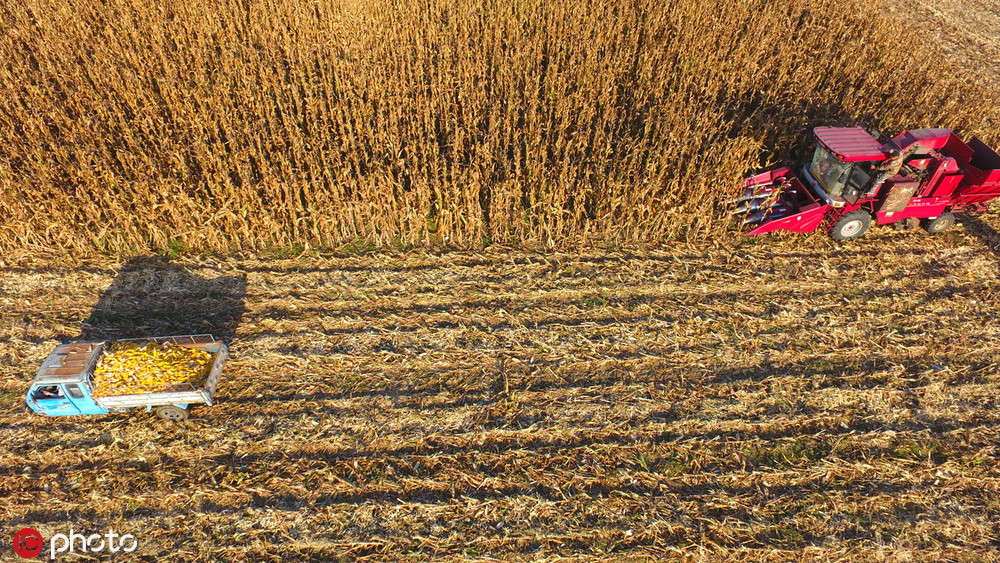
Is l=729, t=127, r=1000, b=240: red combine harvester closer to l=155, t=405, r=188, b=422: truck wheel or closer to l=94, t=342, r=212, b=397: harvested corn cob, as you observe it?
l=94, t=342, r=212, b=397: harvested corn cob

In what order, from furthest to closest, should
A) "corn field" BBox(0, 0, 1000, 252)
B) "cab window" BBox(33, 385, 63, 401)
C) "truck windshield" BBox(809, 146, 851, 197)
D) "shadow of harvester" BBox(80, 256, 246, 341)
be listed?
"corn field" BBox(0, 0, 1000, 252), "truck windshield" BBox(809, 146, 851, 197), "shadow of harvester" BBox(80, 256, 246, 341), "cab window" BBox(33, 385, 63, 401)

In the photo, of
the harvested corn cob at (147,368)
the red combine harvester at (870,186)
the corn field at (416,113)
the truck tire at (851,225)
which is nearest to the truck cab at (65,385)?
the harvested corn cob at (147,368)

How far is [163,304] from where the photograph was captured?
757 centimetres

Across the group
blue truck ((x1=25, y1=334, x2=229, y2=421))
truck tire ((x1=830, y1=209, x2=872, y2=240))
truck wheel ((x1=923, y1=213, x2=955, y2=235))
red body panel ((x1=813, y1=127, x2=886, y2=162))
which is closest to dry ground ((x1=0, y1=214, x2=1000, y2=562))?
blue truck ((x1=25, y1=334, x2=229, y2=421))

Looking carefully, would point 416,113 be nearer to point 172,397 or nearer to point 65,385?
point 172,397

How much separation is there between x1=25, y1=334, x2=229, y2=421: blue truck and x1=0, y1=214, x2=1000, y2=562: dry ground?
224 millimetres

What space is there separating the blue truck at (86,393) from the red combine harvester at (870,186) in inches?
319

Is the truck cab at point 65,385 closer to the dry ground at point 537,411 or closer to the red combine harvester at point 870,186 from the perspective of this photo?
the dry ground at point 537,411

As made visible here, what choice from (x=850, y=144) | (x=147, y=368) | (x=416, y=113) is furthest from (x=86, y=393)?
(x=850, y=144)

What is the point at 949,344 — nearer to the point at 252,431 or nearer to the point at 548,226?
the point at 548,226

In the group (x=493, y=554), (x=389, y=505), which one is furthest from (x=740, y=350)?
(x=389, y=505)

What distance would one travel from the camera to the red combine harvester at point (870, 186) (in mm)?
8266

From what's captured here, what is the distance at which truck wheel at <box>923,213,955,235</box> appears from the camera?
8992mm

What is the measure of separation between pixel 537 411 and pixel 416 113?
635 cm
